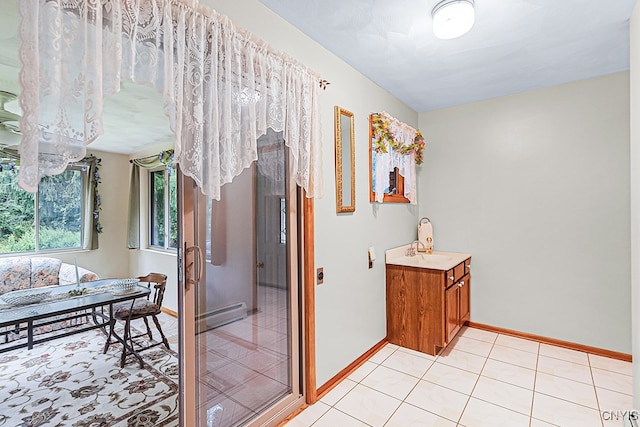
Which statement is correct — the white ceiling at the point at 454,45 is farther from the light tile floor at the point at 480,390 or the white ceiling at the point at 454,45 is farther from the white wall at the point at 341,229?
the light tile floor at the point at 480,390

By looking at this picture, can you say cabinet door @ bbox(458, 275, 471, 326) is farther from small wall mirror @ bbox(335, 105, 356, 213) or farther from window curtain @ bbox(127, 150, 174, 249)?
window curtain @ bbox(127, 150, 174, 249)

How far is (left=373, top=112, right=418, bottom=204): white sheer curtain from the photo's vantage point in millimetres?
2994

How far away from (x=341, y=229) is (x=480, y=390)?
1590 mm

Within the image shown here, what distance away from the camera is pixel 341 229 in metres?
2.53

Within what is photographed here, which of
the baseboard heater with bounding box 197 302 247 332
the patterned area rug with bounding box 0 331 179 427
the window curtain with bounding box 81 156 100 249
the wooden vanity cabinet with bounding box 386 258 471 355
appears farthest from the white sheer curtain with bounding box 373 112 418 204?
the window curtain with bounding box 81 156 100 249

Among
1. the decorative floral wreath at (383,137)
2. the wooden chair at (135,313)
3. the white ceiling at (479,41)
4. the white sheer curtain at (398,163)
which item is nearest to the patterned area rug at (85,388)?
the wooden chair at (135,313)

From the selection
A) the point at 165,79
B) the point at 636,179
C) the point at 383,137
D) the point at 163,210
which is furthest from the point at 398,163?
the point at 163,210

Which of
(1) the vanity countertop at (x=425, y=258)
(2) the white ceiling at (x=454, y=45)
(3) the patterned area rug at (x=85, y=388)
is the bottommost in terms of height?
(3) the patterned area rug at (x=85, y=388)

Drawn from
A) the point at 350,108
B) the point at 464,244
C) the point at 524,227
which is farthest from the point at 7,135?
the point at 524,227

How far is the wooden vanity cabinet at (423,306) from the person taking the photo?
2869 millimetres

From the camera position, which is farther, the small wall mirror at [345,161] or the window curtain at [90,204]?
the window curtain at [90,204]

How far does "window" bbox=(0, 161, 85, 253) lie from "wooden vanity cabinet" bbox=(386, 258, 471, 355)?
4.88 m

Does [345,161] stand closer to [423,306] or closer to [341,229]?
[341,229]

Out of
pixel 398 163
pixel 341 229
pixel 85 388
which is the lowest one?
pixel 85 388
